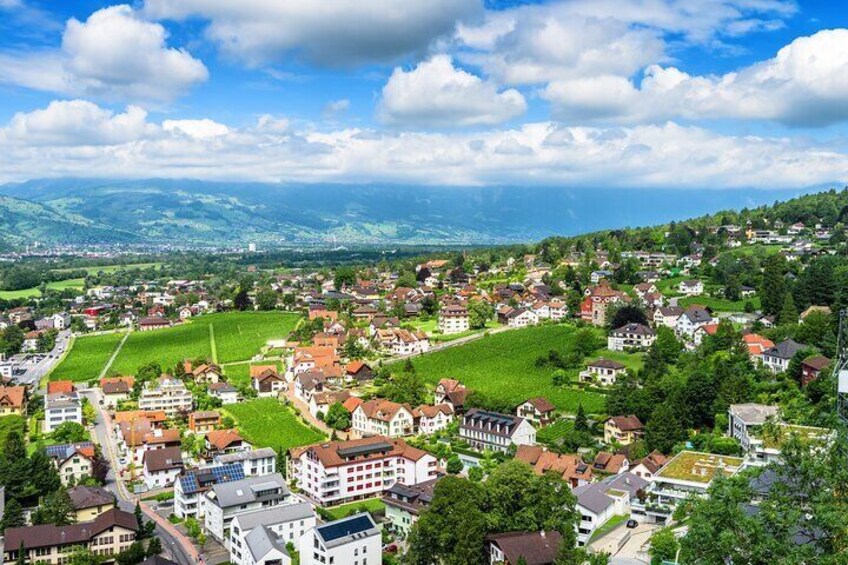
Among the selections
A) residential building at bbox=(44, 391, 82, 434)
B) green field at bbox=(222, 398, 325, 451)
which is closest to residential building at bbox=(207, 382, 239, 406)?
green field at bbox=(222, 398, 325, 451)

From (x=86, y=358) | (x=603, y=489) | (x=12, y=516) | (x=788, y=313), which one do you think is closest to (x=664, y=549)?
(x=603, y=489)

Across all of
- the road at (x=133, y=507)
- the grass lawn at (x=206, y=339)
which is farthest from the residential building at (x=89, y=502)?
the grass lawn at (x=206, y=339)

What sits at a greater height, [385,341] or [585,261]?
[585,261]

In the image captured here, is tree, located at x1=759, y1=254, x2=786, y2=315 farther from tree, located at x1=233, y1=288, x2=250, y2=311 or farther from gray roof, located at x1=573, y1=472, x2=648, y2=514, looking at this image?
tree, located at x1=233, y1=288, x2=250, y2=311

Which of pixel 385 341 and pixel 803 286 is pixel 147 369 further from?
pixel 803 286

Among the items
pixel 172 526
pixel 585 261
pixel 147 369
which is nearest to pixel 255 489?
pixel 172 526

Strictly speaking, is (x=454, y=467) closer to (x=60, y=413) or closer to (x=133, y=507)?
(x=133, y=507)
